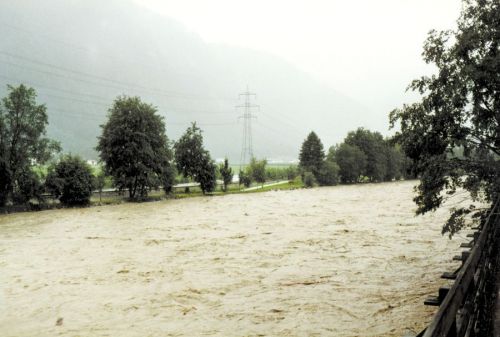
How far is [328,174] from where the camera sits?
372 feet

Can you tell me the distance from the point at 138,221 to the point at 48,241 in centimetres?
1286

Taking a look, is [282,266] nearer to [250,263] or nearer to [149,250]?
[250,263]

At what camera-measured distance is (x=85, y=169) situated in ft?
218

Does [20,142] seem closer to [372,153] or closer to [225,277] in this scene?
[225,277]

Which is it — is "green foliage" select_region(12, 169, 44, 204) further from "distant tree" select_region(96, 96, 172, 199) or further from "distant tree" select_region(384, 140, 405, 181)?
"distant tree" select_region(384, 140, 405, 181)

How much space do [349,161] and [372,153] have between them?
9901mm

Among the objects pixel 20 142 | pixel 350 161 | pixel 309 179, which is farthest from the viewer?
pixel 350 161

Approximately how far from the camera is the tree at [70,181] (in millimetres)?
63125

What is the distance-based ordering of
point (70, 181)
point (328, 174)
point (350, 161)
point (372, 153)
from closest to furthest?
point (70, 181), point (328, 174), point (350, 161), point (372, 153)

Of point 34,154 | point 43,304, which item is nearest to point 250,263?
point 43,304

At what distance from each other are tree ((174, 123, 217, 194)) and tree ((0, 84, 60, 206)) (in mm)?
27031

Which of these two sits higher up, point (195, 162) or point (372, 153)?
point (372, 153)

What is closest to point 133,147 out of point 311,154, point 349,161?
point 311,154

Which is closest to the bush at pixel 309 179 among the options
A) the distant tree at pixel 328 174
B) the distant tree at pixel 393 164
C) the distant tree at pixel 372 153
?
the distant tree at pixel 328 174
